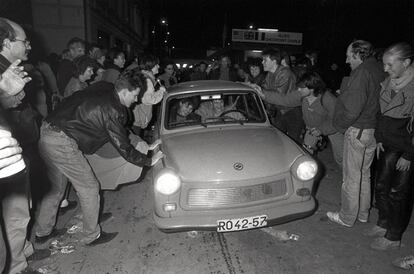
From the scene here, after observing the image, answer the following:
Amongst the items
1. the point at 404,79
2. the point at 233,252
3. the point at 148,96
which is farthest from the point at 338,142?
the point at 148,96

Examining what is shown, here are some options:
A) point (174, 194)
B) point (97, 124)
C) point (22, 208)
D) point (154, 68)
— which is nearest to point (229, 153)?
point (174, 194)

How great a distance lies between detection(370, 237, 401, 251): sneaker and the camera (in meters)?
2.99

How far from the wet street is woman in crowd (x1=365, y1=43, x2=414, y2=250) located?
35cm

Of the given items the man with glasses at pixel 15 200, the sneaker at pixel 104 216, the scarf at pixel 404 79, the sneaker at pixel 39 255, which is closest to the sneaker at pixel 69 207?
the sneaker at pixel 104 216

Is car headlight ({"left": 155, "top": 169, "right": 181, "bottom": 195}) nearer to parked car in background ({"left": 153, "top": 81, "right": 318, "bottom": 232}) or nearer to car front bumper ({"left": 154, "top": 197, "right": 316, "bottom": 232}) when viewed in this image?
parked car in background ({"left": 153, "top": 81, "right": 318, "bottom": 232})

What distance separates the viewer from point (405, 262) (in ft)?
9.09

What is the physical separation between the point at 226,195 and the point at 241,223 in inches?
11.5

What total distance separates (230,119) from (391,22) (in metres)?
18.9

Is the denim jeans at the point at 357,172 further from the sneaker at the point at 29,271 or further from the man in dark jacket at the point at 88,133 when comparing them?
the sneaker at the point at 29,271

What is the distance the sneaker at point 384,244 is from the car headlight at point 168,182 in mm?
2116

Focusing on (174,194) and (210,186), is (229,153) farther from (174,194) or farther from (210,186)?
(174,194)

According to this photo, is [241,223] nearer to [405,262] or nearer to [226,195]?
[226,195]

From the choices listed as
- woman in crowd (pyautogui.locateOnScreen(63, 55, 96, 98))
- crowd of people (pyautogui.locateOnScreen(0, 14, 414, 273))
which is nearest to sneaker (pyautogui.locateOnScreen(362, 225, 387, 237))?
crowd of people (pyautogui.locateOnScreen(0, 14, 414, 273))

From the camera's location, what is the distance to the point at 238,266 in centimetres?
286
